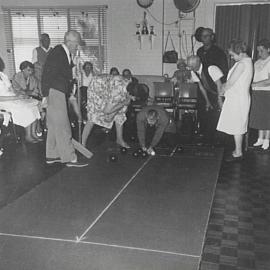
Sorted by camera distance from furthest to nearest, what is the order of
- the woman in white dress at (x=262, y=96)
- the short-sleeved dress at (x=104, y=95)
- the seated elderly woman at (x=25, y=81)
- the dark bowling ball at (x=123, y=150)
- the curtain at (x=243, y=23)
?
1. the curtain at (x=243, y=23)
2. the seated elderly woman at (x=25, y=81)
3. the woman in white dress at (x=262, y=96)
4. the dark bowling ball at (x=123, y=150)
5. the short-sleeved dress at (x=104, y=95)

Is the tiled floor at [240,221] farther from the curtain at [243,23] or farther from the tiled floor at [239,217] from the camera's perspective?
the curtain at [243,23]

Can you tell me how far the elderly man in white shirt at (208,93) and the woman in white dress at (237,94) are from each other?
0.45 m

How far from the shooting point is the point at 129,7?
717 cm

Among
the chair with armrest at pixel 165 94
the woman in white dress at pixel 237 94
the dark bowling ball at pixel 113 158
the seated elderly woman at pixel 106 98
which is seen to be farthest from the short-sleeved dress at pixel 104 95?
the chair with armrest at pixel 165 94

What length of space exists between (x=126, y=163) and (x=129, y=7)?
4.00 metres

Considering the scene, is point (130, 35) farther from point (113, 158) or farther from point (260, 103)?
point (113, 158)

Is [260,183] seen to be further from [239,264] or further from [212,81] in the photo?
[212,81]

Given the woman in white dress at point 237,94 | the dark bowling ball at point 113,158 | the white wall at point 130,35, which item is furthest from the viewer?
the white wall at point 130,35

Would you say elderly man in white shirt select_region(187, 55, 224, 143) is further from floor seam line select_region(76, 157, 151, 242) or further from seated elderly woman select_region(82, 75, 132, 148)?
floor seam line select_region(76, 157, 151, 242)

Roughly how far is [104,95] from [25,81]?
144 cm

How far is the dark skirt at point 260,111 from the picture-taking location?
4859 millimetres

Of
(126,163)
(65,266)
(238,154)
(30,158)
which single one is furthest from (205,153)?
(65,266)

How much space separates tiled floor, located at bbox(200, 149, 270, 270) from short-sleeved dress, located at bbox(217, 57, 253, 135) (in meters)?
0.42

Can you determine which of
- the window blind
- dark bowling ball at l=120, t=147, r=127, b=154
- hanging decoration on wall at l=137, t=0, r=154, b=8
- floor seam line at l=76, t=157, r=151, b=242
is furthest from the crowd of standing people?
the window blind
